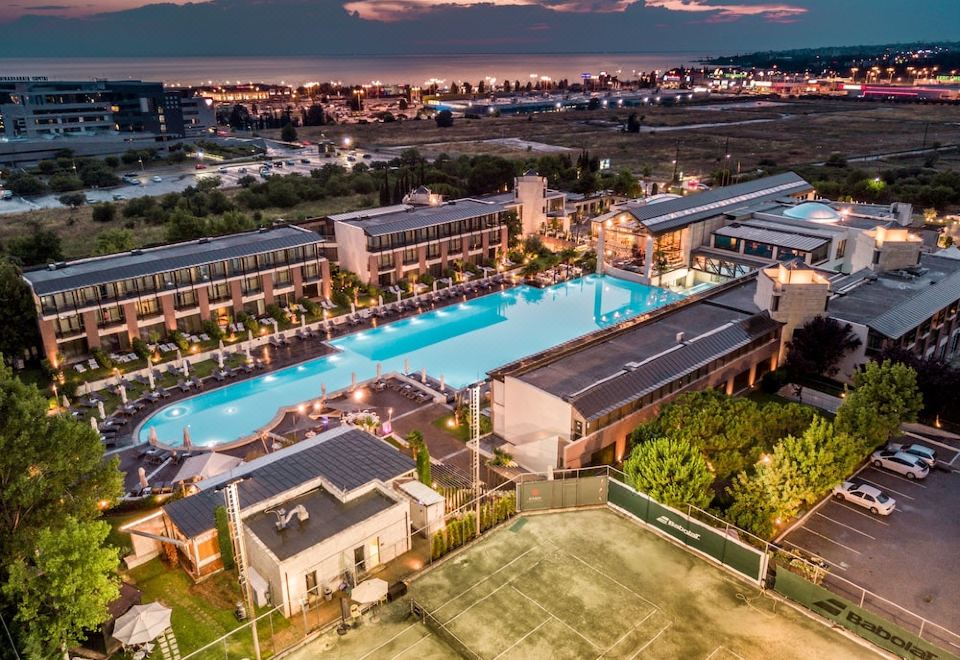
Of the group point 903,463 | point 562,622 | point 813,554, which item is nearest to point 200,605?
point 562,622

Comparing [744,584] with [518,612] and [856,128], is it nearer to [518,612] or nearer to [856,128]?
[518,612]

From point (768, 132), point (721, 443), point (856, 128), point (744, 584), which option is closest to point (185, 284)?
point (721, 443)

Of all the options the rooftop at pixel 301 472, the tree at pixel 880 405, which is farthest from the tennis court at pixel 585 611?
the tree at pixel 880 405

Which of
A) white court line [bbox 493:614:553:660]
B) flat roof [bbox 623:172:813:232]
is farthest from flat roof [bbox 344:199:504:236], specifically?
white court line [bbox 493:614:553:660]

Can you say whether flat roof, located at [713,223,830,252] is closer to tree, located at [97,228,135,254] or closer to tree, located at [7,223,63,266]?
tree, located at [97,228,135,254]

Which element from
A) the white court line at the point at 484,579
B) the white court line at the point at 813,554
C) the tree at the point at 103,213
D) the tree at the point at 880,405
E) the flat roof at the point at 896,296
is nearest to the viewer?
the white court line at the point at 484,579

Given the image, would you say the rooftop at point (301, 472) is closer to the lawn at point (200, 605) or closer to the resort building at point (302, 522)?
the resort building at point (302, 522)
